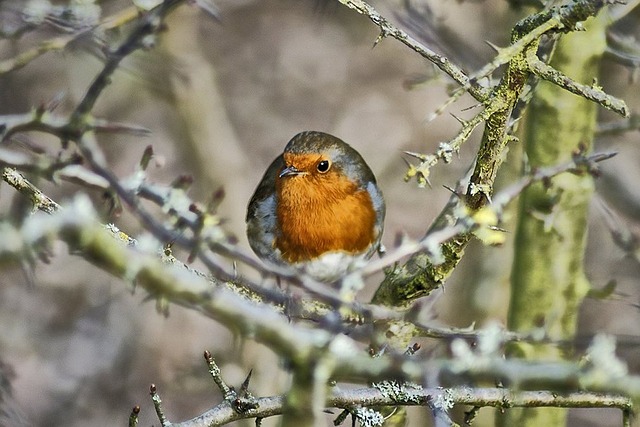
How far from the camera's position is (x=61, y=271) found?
6945mm

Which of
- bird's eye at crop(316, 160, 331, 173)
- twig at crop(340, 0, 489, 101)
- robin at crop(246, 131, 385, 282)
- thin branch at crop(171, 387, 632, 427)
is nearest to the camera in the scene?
thin branch at crop(171, 387, 632, 427)

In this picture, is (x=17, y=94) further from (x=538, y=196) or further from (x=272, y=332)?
(x=272, y=332)

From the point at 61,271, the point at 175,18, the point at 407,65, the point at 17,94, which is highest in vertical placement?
the point at 407,65

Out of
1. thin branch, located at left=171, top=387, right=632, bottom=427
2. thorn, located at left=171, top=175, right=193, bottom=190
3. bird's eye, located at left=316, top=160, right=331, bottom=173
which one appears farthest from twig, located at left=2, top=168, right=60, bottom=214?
bird's eye, located at left=316, top=160, right=331, bottom=173

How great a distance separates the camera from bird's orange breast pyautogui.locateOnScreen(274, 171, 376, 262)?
443 cm

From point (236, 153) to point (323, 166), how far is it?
2.08m

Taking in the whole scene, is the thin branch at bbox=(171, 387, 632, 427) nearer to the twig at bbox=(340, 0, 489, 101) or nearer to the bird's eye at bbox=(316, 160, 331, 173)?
the twig at bbox=(340, 0, 489, 101)

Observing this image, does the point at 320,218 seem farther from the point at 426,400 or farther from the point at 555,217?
the point at 426,400

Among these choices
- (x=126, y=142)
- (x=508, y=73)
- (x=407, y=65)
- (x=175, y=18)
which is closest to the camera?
(x=508, y=73)

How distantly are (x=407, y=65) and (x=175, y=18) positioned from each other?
2779mm

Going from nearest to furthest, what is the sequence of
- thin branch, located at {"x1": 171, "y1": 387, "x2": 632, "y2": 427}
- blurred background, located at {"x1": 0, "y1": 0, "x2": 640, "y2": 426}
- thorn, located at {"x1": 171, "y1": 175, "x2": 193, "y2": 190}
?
thorn, located at {"x1": 171, "y1": 175, "x2": 193, "y2": 190} < thin branch, located at {"x1": 171, "y1": 387, "x2": 632, "y2": 427} < blurred background, located at {"x1": 0, "y1": 0, "x2": 640, "y2": 426}

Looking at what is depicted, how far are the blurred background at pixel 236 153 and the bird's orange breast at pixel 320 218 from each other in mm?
760

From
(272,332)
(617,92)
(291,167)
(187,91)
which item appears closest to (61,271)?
(187,91)

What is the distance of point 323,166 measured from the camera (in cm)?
454
